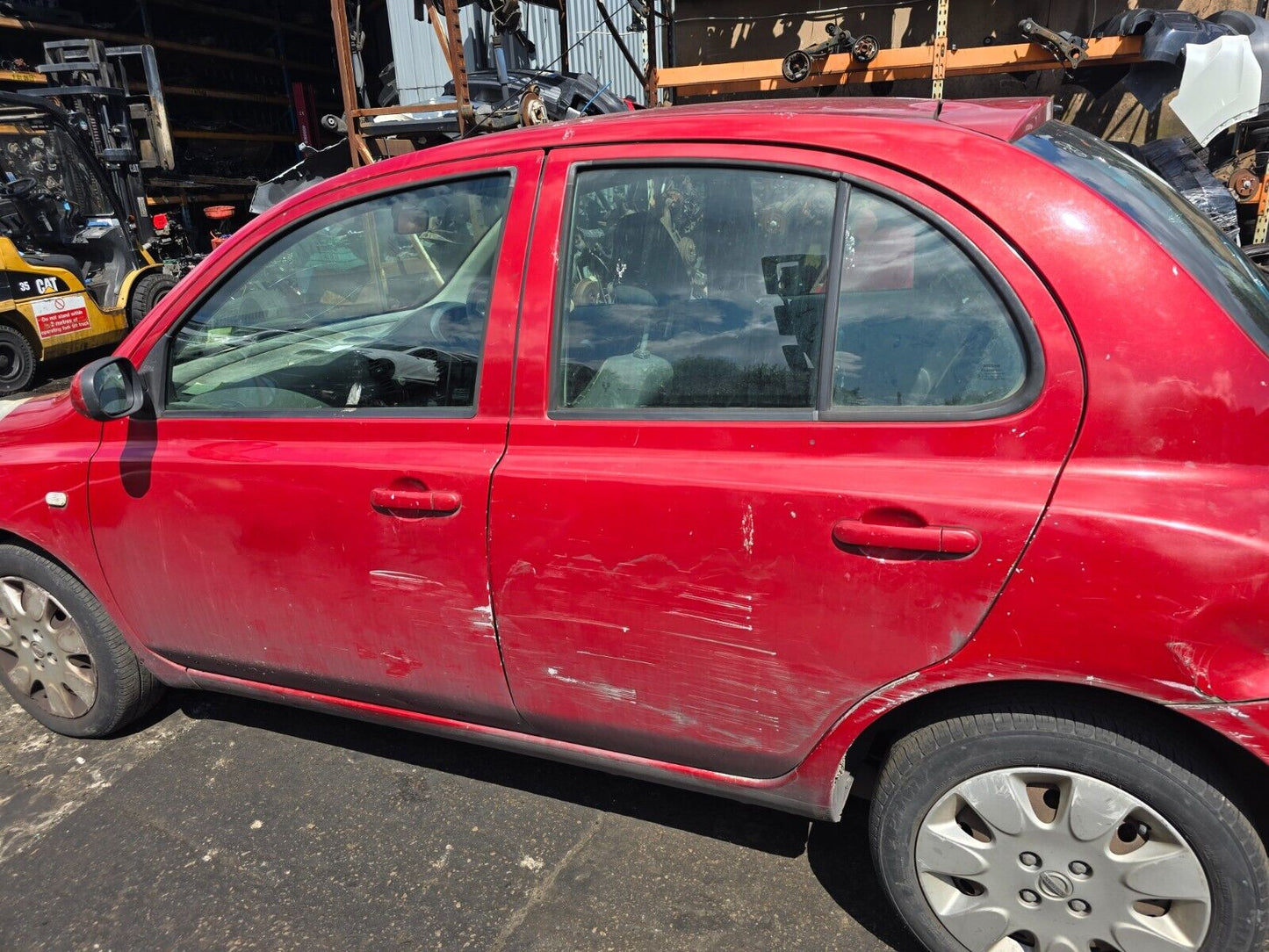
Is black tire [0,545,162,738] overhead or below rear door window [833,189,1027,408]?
below

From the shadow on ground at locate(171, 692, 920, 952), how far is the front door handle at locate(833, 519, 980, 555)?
104cm

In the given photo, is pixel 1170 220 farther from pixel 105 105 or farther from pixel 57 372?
Answer: pixel 105 105

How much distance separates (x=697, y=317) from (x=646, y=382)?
0.59 ft

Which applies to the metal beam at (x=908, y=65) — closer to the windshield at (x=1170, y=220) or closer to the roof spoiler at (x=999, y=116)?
the roof spoiler at (x=999, y=116)

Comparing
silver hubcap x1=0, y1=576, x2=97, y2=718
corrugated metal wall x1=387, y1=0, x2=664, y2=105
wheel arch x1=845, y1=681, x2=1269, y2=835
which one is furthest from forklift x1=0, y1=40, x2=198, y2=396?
wheel arch x1=845, y1=681, x2=1269, y2=835

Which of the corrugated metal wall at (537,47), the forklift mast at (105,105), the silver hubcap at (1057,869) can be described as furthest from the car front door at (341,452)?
the corrugated metal wall at (537,47)

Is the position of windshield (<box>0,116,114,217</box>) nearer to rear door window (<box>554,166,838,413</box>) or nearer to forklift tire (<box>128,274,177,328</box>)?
forklift tire (<box>128,274,177,328</box>)

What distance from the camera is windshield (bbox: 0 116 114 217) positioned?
27.1 ft

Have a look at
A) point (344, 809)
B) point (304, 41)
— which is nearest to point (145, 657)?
point (344, 809)

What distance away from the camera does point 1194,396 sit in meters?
1.49

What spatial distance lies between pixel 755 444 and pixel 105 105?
11.4 m

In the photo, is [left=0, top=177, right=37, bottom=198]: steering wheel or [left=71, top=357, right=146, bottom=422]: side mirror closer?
[left=71, top=357, right=146, bottom=422]: side mirror

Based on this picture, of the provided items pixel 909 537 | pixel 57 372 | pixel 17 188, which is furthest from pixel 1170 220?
pixel 57 372

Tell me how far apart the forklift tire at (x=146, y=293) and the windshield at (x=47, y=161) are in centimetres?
80
